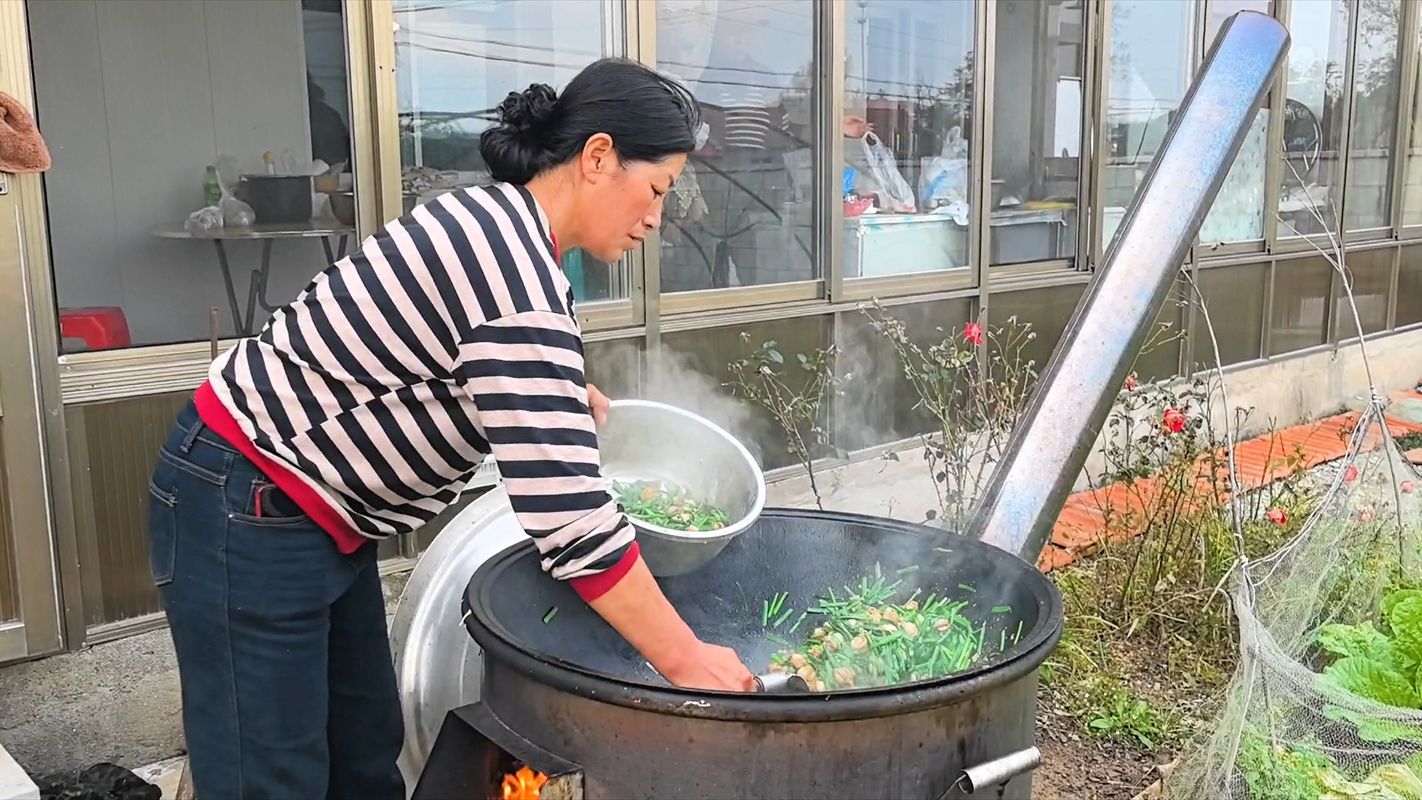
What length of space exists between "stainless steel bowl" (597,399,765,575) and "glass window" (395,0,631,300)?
179 centimetres

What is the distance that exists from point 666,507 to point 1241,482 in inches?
156

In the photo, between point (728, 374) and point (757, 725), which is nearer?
point (757, 725)

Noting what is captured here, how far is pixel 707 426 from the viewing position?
9.47 ft

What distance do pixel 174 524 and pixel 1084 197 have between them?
19.0ft

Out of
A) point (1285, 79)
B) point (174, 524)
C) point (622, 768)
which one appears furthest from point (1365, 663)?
point (1285, 79)

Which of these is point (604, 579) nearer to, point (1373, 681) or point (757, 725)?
point (757, 725)

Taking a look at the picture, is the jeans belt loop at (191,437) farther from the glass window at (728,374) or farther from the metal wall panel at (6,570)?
the glass window at (728,374)

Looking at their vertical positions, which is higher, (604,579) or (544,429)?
(544,429)

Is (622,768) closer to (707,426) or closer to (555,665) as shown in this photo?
(555,665)

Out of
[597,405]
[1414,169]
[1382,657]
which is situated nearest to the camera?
[597,405]

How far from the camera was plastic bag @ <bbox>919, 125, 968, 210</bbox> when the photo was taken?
6.14 m

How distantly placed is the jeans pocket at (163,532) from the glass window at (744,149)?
3.06 m

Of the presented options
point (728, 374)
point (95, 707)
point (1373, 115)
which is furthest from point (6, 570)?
point (1373, 115)

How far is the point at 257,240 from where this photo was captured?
15.1 ft
